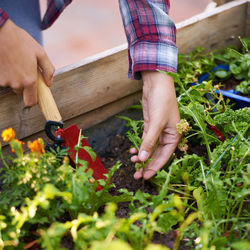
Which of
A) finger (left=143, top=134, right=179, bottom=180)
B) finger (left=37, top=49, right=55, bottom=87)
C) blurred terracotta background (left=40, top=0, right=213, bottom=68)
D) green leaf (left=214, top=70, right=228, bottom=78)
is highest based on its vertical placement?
finger (left=37, top=49, right=55, bottom=87)

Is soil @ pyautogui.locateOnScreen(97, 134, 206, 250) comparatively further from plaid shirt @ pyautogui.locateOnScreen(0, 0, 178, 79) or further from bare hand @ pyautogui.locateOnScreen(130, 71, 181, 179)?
plaid shirt @ pyautogui.locateOnScreen(0, 0, 178, 79)

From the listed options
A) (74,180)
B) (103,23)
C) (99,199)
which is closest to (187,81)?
(99,199)

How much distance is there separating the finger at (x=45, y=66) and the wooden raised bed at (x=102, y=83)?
205mm

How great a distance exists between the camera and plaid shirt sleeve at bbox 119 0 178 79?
1486mm

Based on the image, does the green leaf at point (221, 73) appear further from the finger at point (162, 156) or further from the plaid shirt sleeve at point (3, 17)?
the plaid shirt sleeve at point (3, 17)

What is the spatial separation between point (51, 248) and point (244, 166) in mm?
731

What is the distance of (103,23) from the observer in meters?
Answer: 4.12

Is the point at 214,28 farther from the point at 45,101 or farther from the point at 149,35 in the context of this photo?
the point at 45,101

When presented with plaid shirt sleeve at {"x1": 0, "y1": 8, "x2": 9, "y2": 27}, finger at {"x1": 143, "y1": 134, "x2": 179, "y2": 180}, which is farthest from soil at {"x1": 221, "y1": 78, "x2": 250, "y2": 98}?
plaid shirt sleeve at {"x1": 0, "y1": 8, "x2": 9, "y2": 27}

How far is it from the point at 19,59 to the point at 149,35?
579mm

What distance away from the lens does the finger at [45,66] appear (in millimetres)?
1286

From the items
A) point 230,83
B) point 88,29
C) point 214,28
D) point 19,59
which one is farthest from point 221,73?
point 88,29

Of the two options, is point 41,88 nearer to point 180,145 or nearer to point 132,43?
point 132,43

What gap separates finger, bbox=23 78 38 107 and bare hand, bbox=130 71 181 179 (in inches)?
16.8
